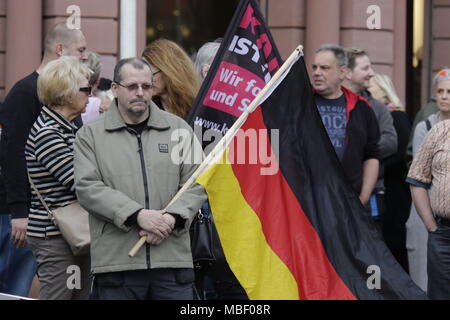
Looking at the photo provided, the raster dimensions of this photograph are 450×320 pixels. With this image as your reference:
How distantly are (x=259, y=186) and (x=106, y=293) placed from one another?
48.6 inches

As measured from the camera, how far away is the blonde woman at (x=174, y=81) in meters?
7.97

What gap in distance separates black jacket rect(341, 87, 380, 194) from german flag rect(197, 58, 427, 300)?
5.11ft

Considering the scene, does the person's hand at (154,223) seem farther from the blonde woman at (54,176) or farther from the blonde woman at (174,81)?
the blonde woman at (174,81)

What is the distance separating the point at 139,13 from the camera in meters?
12.4

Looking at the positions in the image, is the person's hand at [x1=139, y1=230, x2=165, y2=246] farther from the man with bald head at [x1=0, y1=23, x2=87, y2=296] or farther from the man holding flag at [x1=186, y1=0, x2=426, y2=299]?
the man with bald head at [x1=0, y1=23, x2=87, y2=296]

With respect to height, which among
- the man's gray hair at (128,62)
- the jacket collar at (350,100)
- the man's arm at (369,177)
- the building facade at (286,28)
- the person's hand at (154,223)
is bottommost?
the person's hand at (154,223)

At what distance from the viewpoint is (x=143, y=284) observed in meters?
6.74

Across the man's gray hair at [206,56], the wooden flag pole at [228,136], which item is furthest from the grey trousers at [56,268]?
the man's gray hair at [206,56]

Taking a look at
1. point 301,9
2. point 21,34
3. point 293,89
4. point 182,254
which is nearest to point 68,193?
point 182,254

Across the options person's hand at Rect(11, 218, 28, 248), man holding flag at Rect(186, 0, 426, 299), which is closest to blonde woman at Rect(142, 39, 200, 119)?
man holding flag at Rect(186, 0, 426, 299)

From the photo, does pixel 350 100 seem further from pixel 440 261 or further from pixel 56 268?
pixel 56 268

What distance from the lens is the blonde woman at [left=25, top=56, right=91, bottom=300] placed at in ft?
24.0

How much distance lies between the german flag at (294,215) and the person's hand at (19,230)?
1.40 m

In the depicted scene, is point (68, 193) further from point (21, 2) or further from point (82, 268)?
point (21, 2)
